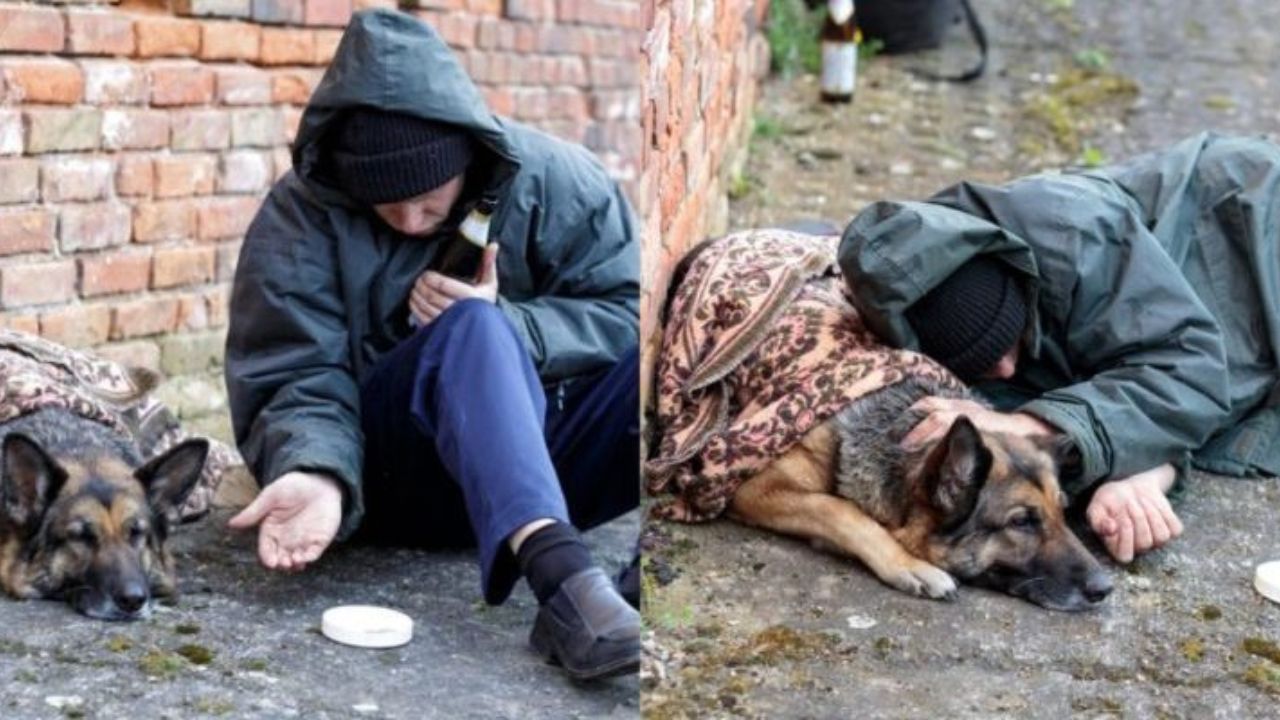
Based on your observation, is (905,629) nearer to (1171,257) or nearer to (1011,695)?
(1011,695)

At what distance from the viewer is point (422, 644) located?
3.25 meters

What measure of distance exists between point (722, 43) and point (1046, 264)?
41.2 inches

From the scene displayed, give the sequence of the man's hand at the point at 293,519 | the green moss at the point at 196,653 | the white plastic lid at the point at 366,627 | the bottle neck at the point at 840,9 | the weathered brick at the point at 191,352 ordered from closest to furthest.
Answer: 1. the green moss at the point at 196,653
2. the white plastic lid at the point at 366,627
3. the man's hand at the point at 293,519
4. the weathered brick at the point at 191,352
5. the bottle neck at the point at 840,9

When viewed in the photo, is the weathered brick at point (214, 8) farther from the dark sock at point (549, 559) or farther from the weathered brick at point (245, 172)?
the dark sock at point (549, 559)

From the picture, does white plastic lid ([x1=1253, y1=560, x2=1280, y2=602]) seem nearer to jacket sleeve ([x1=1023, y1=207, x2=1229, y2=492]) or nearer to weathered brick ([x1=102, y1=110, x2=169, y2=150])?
jacket sleeve ([x1=1023, y1=207, x2=1229, y2=492])

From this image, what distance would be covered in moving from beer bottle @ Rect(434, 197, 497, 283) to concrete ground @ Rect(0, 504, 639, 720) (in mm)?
551

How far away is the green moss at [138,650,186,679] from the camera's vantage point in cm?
296

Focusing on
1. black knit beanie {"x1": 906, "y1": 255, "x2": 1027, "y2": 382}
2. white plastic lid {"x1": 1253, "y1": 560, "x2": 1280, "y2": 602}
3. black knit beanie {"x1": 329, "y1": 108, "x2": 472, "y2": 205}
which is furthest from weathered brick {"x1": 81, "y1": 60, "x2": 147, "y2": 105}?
white plastic lid {"x1": 1253, "y1": 560, "x2": 1280, "y2": 602}

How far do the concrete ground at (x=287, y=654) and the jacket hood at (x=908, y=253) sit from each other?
776 millimetres

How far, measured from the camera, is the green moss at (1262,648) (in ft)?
11.9

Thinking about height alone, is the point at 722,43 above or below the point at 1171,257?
above

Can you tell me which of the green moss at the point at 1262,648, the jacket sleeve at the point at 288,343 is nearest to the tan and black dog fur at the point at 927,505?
the green moss at the point at 1262,648

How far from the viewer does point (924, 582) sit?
3732mm

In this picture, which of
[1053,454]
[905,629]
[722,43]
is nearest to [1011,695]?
[905,629]
